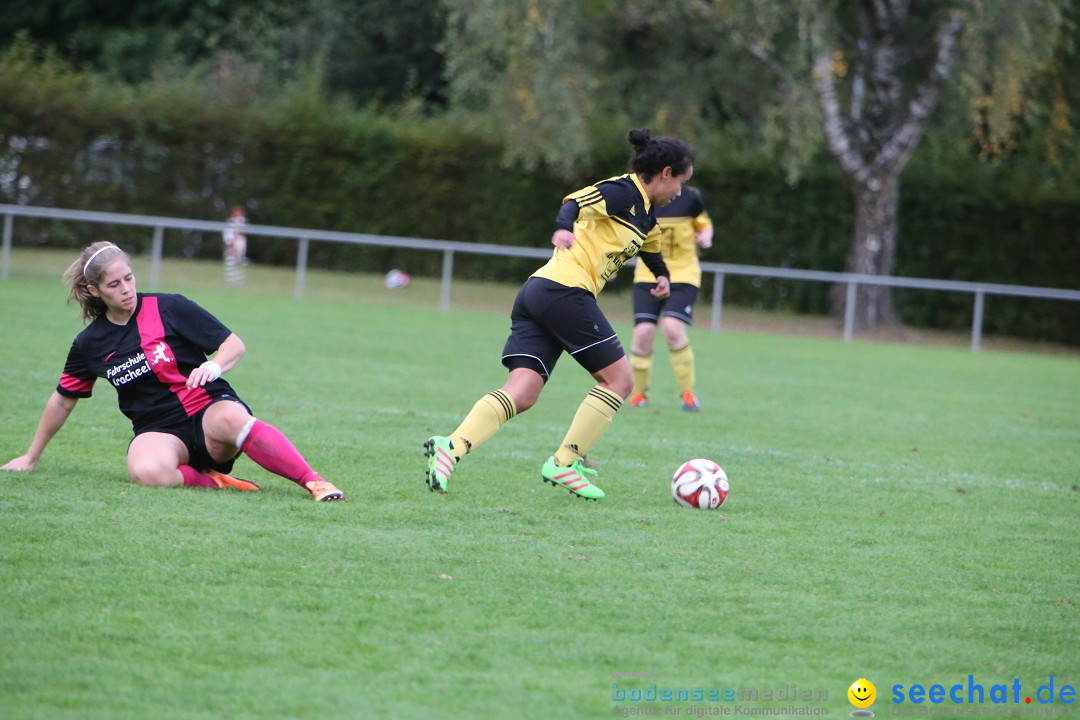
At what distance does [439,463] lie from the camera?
21.2 feet

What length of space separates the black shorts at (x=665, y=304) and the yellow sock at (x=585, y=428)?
439 cm

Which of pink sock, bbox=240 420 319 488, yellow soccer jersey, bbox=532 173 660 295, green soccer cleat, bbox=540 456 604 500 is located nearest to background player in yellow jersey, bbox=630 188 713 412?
yellow soccer jersey, bbox=532 173 660 295

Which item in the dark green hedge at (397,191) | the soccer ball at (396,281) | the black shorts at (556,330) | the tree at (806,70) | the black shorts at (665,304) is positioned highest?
the tree at (806,70)

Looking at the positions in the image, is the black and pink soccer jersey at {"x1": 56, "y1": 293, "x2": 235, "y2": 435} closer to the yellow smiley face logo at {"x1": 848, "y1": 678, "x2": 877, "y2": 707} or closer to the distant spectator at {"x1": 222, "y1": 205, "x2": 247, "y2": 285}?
the yellow smiley face logo at {"x1": 848, "y1": 678, "x2": 877, "y2": 707}

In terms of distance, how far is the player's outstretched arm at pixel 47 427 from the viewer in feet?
20.1

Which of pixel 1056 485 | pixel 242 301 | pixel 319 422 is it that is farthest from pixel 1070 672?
pixel 242 301

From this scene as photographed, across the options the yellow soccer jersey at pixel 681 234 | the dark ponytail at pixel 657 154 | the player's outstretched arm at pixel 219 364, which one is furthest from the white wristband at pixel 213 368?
the yellow soccer jersey at pixel 681 234

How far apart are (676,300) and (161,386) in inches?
241

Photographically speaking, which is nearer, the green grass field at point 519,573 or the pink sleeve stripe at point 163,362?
the green grass field at point 519,573

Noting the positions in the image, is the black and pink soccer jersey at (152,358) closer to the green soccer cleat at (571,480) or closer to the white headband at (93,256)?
the white headband at (93,256)

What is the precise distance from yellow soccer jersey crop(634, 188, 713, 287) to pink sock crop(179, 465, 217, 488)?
5.75m

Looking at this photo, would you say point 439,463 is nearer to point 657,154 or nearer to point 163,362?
point 163,362

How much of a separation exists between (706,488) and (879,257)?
1713 cm

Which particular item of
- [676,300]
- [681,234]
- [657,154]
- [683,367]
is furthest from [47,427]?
[681,234]
